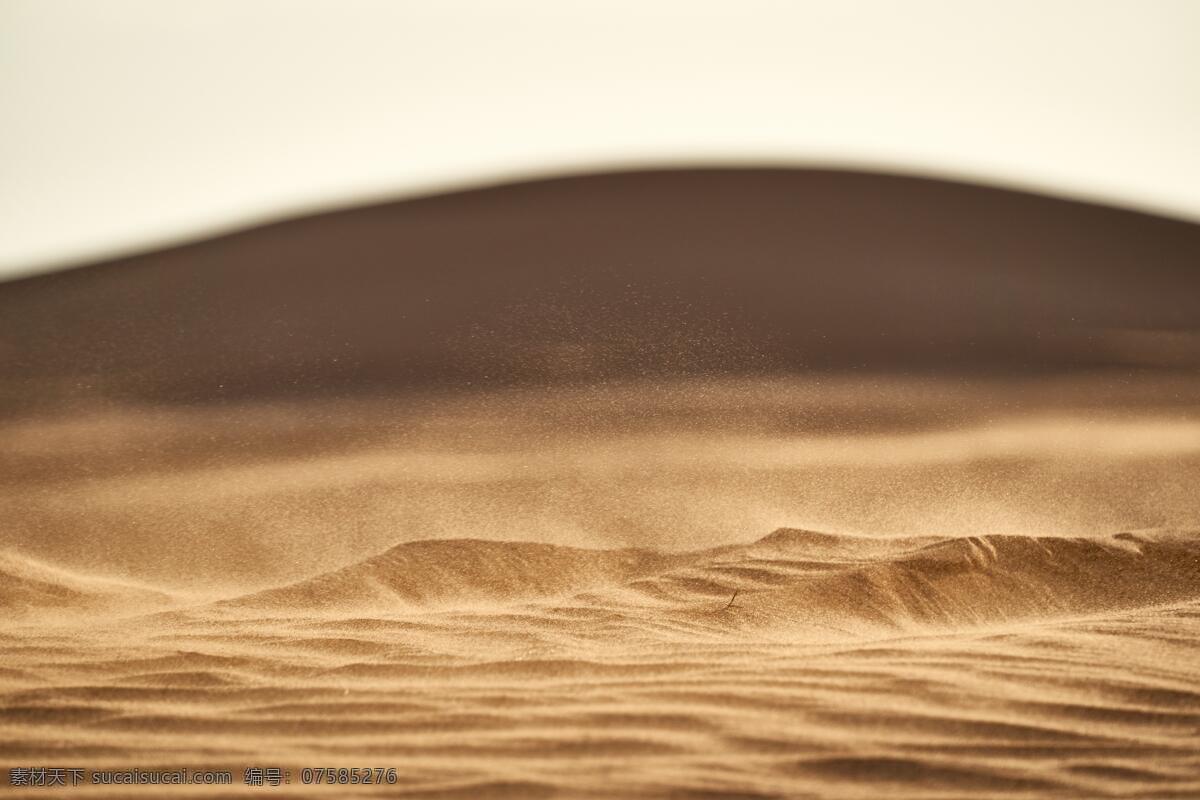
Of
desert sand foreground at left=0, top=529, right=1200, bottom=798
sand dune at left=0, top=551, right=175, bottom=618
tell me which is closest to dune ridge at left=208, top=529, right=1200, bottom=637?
desert sand foreground at left=0, top=529, right=1200, bottom=798

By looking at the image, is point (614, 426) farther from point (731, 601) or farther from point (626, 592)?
point (731, 601)

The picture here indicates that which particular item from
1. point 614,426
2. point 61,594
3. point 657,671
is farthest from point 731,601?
point 61,594

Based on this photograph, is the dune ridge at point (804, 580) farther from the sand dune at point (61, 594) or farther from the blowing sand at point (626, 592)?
the sand dune at point (61, 594)

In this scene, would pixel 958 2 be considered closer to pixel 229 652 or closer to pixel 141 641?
pixel 229 652

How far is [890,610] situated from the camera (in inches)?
81.6

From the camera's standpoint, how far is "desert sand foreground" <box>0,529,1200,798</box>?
2.00 m

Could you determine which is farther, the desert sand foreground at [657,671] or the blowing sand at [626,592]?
the desert sand foreground at [657,671]

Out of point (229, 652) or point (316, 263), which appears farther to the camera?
point (229, 652)

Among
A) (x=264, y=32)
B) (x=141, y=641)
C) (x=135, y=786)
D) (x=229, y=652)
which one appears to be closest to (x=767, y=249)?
(x=264, y=32)

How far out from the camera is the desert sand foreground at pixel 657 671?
78.7 inches

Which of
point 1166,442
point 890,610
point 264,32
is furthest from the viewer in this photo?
point 890,610

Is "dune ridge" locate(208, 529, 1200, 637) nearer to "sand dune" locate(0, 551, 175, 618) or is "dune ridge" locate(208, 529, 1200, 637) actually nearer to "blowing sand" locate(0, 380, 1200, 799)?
"blowing sand" locate(0, 380, 1200, 799)

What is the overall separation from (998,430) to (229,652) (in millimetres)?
2193

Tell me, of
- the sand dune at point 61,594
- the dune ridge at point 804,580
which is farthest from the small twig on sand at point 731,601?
the sand dune at point 61,594
